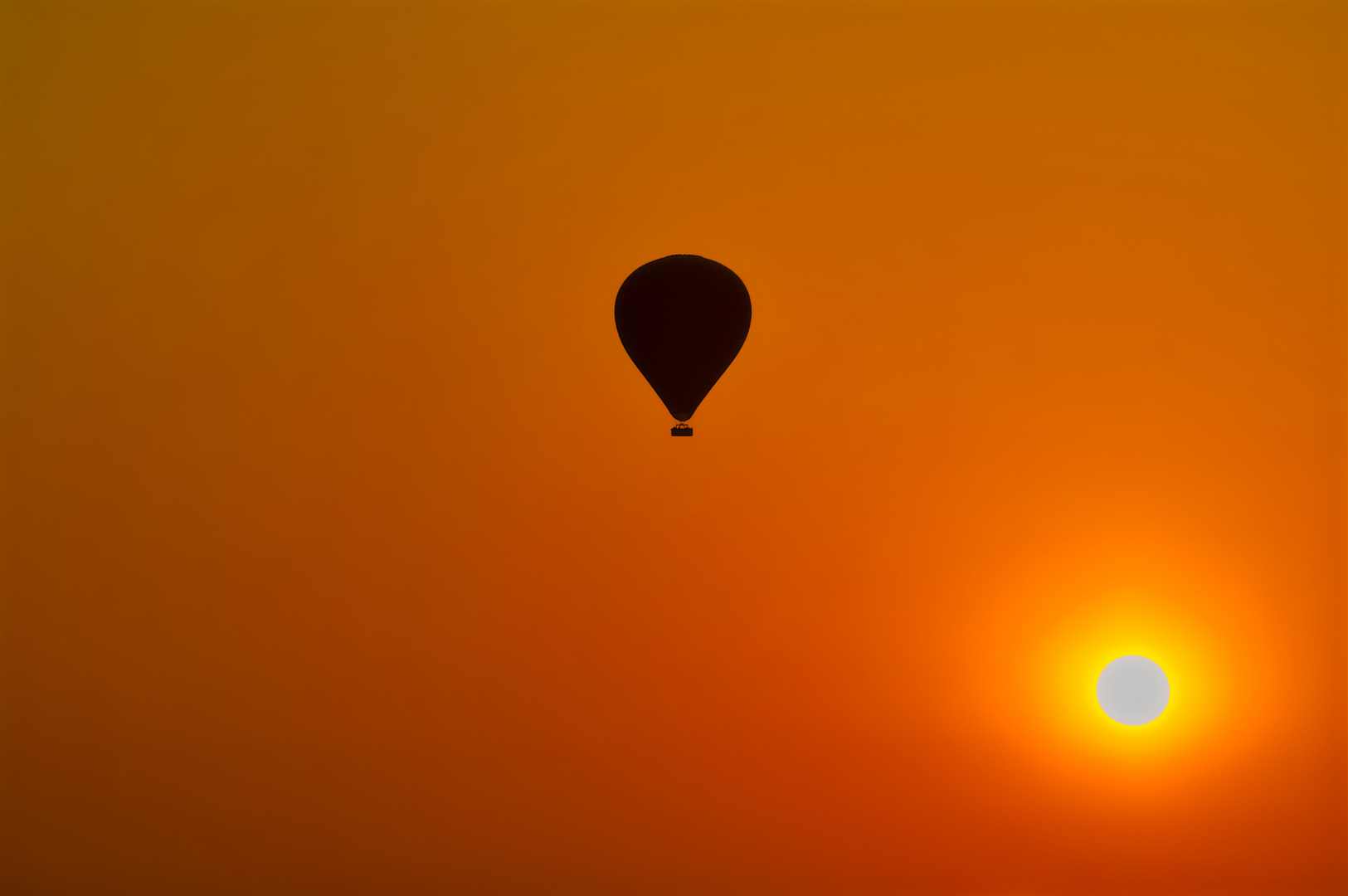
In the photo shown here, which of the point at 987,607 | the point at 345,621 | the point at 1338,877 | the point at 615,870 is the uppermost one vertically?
the point at 987,607

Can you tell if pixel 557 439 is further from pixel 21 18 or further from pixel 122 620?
pixel 21 18

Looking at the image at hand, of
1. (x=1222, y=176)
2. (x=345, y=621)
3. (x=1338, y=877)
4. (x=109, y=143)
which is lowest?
(x=345, y=621)

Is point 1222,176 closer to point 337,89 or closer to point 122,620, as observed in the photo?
point 337,89

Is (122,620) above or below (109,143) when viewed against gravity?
below

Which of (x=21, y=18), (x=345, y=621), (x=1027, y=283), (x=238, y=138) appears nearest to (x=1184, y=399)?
(x=1027, y=283)

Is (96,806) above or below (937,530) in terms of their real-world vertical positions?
below

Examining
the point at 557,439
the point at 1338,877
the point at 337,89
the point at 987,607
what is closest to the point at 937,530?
the point at 987,607
